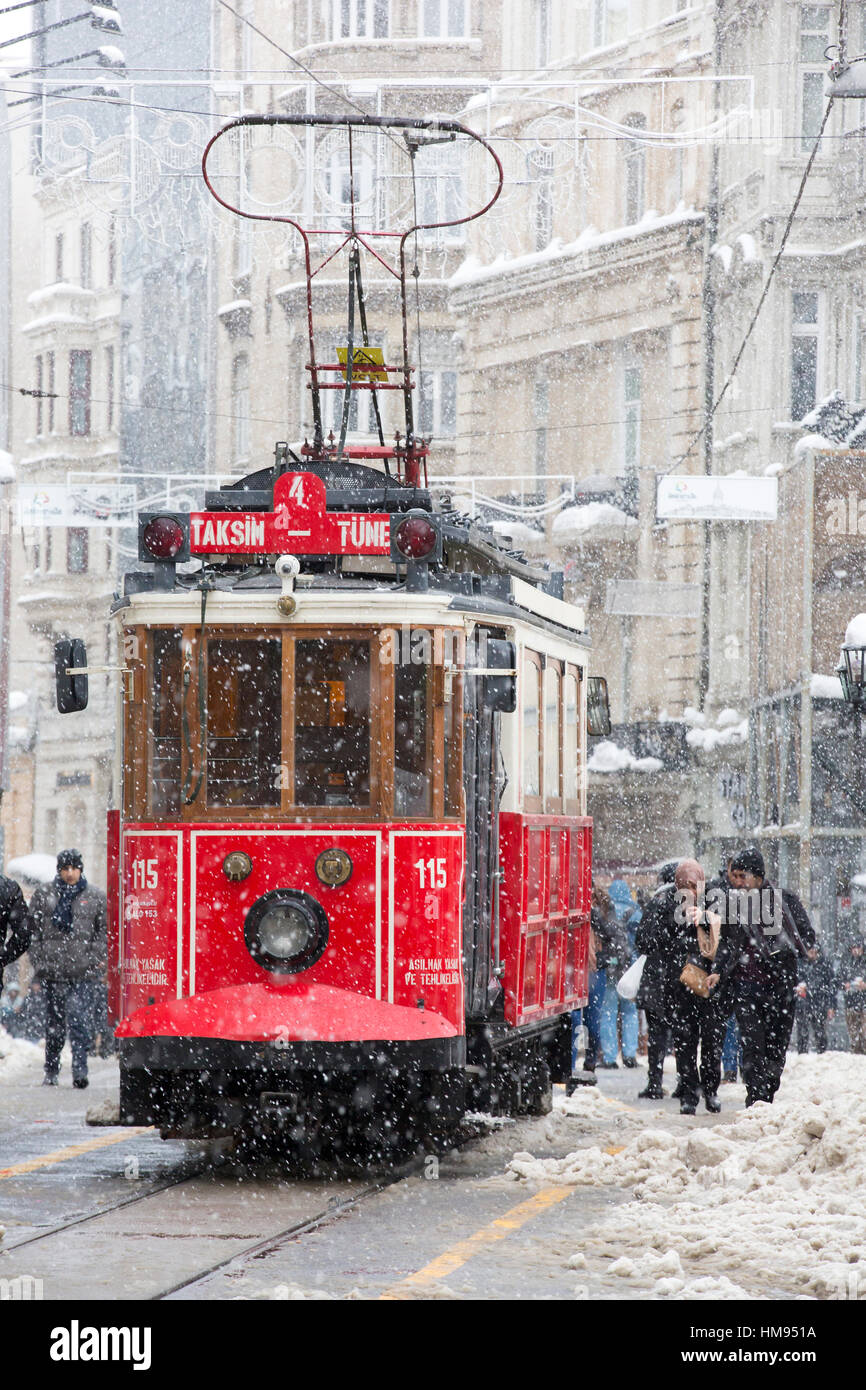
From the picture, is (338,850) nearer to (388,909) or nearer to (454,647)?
(388,909)

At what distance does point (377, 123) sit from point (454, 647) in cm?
368

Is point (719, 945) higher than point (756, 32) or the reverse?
the reverse

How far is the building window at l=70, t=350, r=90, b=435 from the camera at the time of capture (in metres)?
50.9

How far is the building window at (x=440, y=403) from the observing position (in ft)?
142

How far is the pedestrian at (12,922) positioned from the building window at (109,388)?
121 ft

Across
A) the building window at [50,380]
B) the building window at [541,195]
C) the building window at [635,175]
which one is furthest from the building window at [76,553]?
the building window at [635,175]

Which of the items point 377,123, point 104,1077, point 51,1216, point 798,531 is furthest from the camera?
point 798,531

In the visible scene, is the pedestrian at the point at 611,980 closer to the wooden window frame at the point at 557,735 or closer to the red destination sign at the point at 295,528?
the wooden window frame at the point at 557,735

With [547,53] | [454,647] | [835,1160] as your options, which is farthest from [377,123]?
[547,53]

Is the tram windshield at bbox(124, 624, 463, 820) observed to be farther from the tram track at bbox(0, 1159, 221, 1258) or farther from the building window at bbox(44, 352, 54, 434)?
the building window at bbox(44, 352, 54, 434)

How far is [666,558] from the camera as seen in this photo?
3769 cm

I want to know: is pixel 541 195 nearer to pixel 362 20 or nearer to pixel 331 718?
pixel 362 20

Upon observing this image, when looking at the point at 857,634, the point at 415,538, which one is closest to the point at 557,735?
the point at 415,538
